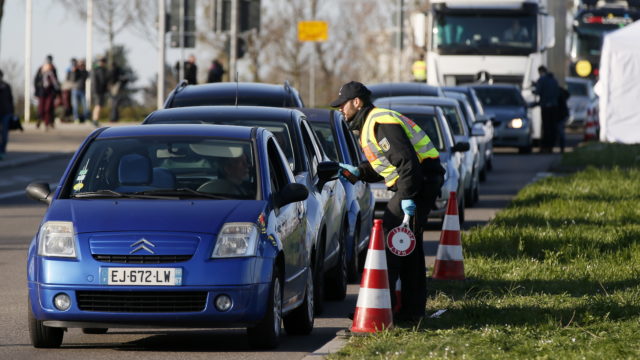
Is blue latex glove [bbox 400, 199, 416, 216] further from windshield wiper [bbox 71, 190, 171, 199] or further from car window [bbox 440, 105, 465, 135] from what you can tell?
car window [bbox 440, 105, 465, 135]

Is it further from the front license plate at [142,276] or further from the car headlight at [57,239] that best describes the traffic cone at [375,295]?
the car headlight at [57,239]

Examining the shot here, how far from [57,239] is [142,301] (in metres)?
0.65

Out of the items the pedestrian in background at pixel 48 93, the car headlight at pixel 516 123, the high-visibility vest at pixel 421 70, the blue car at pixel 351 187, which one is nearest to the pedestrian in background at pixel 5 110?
the pedestrian in background at pixel 48 93

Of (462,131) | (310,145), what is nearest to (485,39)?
(462,131)

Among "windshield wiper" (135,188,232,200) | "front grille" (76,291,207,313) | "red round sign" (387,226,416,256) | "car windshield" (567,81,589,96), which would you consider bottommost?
"car windshield" (567,81,589,96)

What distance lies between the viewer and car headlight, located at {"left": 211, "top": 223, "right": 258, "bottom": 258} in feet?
29.9

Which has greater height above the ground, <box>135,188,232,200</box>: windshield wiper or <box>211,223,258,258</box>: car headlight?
<box>135,188,232,200</box>: windshield wiper

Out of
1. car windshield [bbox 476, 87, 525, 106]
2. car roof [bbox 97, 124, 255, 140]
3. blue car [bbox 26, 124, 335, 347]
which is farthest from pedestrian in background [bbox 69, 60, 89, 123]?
blue car [bbox 26, 124, 335, 347]

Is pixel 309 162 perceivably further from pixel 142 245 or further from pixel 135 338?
pixel 142 245

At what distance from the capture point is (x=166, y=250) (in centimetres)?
900

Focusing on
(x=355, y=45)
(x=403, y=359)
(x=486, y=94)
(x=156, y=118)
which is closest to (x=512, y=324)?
(x=403, y=359)

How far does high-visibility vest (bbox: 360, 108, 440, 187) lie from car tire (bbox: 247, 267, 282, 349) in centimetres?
110

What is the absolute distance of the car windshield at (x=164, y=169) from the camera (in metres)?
9.78

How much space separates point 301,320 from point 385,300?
724 mm
